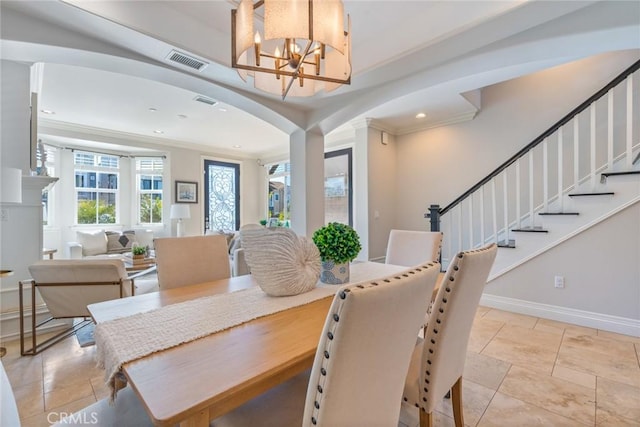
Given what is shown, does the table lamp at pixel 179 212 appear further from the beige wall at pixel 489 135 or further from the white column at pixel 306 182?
the beige wall at pixel 489 135

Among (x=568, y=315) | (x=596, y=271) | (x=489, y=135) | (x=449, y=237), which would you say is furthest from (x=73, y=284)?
(x=489, y=135)

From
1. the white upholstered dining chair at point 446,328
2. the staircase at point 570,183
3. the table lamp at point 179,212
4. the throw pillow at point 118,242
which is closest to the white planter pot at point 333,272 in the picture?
the white upholstered dining chair at point 446,328

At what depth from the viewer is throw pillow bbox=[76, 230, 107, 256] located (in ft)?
16.3

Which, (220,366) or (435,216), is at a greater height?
(435,216)

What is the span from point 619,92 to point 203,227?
7.14m

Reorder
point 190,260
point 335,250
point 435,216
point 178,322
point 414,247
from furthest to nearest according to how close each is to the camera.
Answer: point 435,216, point 414,247, point 190,260, point 335,250, point 178,322

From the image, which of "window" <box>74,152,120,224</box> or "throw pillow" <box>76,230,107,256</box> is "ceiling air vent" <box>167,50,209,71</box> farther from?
"window" <box>74,152,120,224</box>

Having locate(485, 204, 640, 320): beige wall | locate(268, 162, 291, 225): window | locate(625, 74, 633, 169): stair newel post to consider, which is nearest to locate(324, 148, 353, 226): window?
locate(268, 162, 291, 225): window

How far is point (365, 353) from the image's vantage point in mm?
725

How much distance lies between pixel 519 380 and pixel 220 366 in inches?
83.3

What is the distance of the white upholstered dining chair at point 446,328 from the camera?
3.60 ft

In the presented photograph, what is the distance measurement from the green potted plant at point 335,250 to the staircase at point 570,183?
2.33 metres

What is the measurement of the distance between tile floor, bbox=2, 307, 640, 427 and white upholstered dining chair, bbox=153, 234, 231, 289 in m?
0.91

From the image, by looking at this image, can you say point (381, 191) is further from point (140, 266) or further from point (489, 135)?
point (140, 266)
